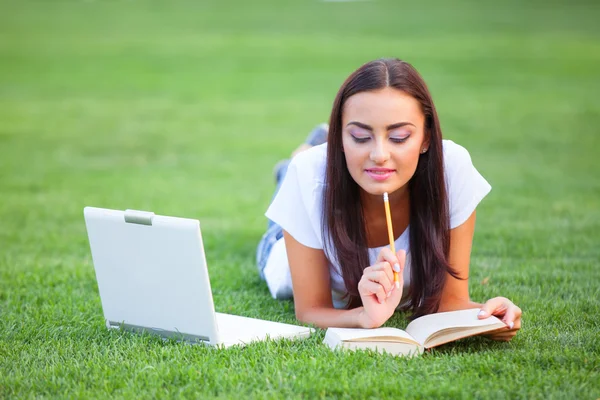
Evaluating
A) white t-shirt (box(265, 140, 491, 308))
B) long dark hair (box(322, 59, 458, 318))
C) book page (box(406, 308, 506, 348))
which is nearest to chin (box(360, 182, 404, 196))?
long dark hair (box(322, 59, 458, 318))

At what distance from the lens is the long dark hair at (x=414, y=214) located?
3.60 metres

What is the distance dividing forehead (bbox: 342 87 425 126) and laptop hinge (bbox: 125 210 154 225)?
95 cm

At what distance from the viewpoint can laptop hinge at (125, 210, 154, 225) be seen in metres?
3.19

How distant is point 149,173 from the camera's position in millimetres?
9156

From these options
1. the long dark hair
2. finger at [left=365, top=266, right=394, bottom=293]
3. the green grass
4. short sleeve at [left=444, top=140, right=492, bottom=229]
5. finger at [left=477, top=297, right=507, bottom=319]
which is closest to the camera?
the green grass

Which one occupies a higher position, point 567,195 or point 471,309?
point 471,309

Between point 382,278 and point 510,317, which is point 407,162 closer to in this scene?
point 382,278

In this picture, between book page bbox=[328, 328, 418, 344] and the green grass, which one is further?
book page bbox=[328, 328, 418, 344]

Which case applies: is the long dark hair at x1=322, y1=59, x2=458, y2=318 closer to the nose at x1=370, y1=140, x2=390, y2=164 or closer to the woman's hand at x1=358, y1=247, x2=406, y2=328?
the nose at x1=370, y1=140, x2=390, y2=164

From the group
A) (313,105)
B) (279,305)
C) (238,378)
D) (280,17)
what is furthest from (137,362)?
(280,17)

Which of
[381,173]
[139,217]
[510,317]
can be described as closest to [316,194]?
[381,173]

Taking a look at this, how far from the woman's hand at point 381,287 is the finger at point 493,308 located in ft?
1.14

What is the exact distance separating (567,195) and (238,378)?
5.53 metres

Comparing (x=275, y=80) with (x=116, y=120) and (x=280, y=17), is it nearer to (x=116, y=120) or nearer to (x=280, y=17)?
(x=116, y=120)
